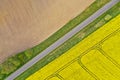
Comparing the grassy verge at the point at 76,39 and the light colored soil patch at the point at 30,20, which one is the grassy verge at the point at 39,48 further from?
the grassy verge at the point at 76,39

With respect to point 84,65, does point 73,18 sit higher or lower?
higher

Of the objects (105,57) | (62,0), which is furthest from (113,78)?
(62,0)

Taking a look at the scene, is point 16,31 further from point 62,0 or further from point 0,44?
point 62,0

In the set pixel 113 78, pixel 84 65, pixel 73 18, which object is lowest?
pixel 113 78

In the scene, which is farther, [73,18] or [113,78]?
[73,18]

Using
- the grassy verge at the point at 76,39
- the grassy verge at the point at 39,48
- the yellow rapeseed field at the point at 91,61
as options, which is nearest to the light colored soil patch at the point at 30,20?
the grassy verge at the point at 39,48

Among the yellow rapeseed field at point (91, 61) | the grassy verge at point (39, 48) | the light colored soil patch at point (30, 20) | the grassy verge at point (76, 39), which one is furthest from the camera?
the light colored soil patch at point (30, 20)

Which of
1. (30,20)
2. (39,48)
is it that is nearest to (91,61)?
(39,48)
